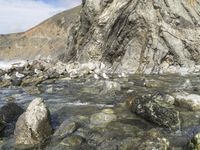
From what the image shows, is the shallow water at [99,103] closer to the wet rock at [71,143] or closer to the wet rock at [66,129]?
the wet rock at [71,143]

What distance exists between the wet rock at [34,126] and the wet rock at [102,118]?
2143 mm

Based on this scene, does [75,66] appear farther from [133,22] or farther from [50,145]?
[50,145]

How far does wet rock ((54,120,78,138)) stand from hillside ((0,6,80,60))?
9866 cm

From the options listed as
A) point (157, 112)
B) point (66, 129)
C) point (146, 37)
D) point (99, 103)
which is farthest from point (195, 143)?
point (146, 37)

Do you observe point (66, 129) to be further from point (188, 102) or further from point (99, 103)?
point (188, 102)

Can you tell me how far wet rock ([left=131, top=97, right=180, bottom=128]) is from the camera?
55.6 feet

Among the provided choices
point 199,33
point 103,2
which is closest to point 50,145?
point 199,33

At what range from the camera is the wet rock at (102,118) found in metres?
17.3

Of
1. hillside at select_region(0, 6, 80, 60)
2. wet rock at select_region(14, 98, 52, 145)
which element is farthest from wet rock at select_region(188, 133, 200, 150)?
hillside at select_region(0, 6, 80, 60)

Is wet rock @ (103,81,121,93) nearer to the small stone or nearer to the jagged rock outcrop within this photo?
the small stone

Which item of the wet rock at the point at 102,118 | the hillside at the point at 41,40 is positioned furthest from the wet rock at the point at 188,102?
the hillside at the point at 41,40

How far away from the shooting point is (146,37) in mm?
46969

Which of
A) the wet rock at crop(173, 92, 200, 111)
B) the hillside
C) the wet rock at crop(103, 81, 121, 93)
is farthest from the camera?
the hillside

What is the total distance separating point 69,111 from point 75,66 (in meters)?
30.0
